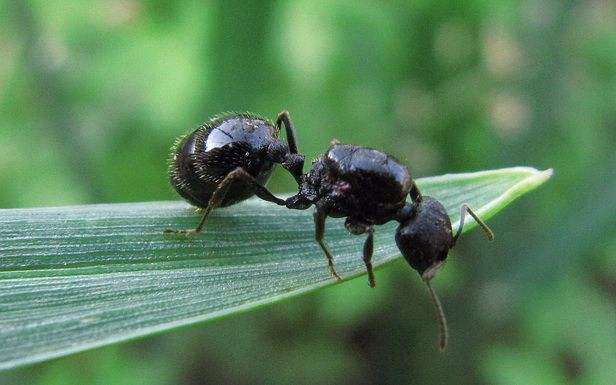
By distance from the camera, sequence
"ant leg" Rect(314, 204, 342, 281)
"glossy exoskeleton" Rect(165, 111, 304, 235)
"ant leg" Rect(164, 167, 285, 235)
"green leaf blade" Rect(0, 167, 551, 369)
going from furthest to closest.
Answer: "glossy exoskeleton" Rect(165, 111, 304, 235)
"ant leg" Rect(164, 167, 285, 235)
"ant leg" Rect(314, 204, 342, 281)
"green leaf blade" Rect(0, 167, 551, 369)

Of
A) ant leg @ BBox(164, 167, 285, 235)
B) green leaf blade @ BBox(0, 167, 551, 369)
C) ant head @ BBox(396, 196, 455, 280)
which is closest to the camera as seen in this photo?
green leaf blade @ BBox(0, 167, 551, 369)

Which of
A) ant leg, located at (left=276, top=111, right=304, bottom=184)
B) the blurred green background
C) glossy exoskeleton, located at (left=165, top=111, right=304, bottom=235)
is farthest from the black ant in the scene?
the blurred green background

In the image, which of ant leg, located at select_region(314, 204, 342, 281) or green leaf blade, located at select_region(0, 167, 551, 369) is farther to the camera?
ant leg, located at select_region(314, 204, 342, 281)

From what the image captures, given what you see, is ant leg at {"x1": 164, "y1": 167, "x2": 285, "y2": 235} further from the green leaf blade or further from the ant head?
the ant head

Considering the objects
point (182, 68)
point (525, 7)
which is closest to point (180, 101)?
point (182, 68)

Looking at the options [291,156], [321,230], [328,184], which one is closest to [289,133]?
[291,156]

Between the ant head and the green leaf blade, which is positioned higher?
the green leaf blade

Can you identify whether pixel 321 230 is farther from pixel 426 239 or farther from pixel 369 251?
pixel 426 239
